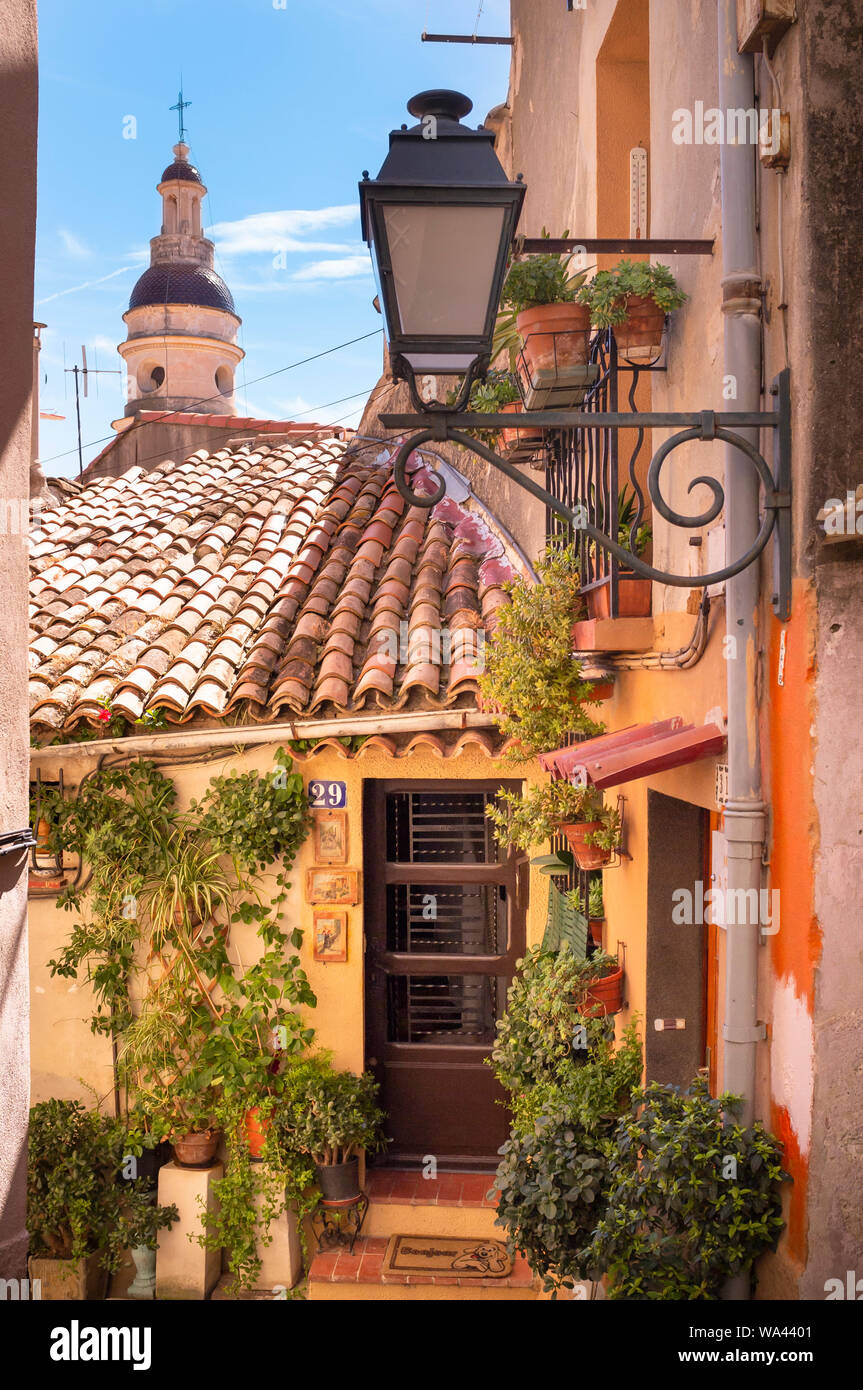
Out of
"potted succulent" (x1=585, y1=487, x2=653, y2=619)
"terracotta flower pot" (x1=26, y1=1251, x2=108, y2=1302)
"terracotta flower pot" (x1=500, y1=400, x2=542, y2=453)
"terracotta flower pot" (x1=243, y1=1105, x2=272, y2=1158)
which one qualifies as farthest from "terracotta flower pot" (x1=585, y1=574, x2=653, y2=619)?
"terracotta flower pot" (x1=26, y1=1251, x2=108, y2=1302)

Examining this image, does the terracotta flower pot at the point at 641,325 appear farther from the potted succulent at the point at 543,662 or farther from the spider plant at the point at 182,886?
the spider plant at the point at 182,886

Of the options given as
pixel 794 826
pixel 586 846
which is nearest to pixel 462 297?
pixel 794 826

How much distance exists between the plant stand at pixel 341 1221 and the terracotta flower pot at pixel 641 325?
4.94 metres

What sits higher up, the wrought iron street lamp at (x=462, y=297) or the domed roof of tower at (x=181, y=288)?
the domed roof of tower at (x=181, y=288)

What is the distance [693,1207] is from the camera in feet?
9.01

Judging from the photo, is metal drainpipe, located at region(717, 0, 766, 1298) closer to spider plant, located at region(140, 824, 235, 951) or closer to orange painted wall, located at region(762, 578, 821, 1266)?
orange painted wall, located at region(762, 578, 821, 1266)

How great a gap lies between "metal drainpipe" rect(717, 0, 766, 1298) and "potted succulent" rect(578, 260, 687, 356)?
66cm

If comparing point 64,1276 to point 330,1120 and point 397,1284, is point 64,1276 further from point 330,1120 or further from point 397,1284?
point 397,1284

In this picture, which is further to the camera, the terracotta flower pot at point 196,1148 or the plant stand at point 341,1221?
the terracotta flower pot at point 196,1148

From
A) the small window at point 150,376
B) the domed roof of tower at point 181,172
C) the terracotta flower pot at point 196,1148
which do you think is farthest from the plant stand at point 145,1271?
the domed roof of tower at point 181,172

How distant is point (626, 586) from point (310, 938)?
3.41m

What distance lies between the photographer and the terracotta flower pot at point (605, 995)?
447 centimetres

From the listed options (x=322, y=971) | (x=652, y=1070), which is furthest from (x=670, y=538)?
(x=322, y=971)

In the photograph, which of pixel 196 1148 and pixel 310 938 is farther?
pixel 310 938
